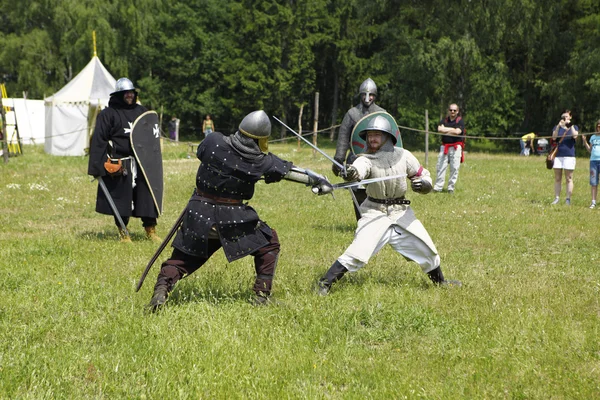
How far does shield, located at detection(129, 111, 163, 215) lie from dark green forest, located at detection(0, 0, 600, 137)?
2405 cm

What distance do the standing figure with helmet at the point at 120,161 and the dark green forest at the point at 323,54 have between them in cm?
2433

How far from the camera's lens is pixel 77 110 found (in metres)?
25.5

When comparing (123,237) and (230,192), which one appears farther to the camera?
(123,237)

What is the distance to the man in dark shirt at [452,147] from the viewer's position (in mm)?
13773

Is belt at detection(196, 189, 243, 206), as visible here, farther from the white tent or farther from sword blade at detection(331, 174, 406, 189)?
the white tent

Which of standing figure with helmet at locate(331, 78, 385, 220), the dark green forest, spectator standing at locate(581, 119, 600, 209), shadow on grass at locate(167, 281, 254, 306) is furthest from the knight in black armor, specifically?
the dark green forest

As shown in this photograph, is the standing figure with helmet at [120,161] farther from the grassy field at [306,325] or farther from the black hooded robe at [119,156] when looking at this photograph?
the grassy field at [306,325]

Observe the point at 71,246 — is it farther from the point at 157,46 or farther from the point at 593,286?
the point at 157,46

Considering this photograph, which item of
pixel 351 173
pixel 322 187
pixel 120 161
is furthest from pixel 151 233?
pixel 322 187

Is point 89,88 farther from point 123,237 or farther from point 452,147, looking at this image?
point 123,237

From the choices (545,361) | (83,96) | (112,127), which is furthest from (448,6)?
(545,361)

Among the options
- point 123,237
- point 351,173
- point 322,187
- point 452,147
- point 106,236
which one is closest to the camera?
point 322,187

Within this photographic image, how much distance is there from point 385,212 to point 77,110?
21.8 m

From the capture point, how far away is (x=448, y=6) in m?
32.1
